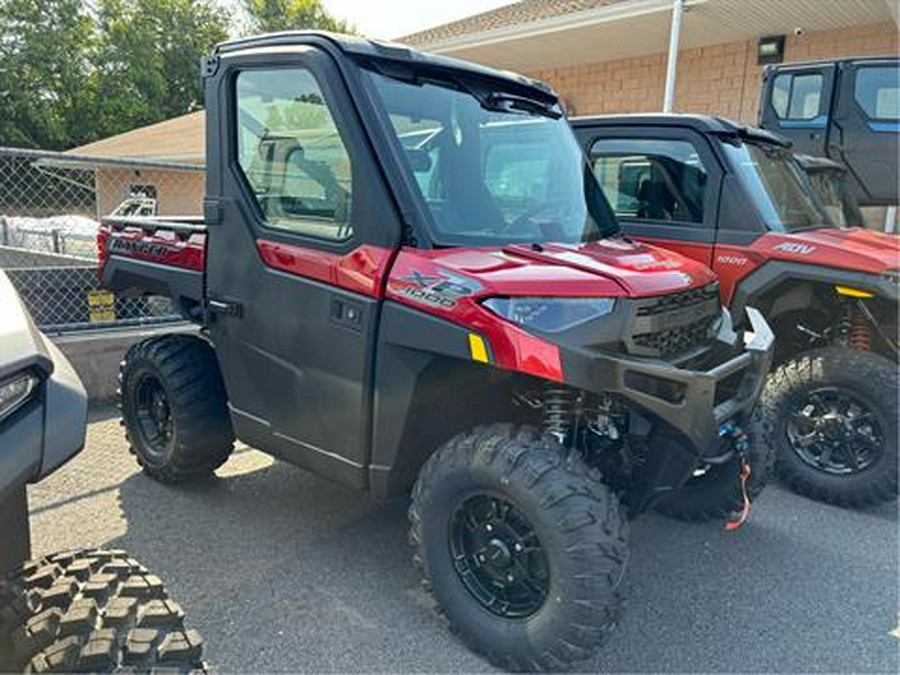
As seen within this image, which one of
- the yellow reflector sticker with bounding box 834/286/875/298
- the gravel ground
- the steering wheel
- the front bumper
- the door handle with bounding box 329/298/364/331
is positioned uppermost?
the steering wheel

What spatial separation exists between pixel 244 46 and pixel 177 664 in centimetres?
258

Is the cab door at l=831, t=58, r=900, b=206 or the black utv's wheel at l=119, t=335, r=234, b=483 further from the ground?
the cab door at l=831, t=58, r=900, b=206

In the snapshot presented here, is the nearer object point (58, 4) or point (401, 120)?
point (401, 120)

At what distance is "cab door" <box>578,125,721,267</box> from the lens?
14.6 ft

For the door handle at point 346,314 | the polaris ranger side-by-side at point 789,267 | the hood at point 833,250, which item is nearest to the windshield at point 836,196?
the polaris ranger side-by-side at point 789,267

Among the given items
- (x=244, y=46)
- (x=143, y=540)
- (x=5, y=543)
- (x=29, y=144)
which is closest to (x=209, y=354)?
(x=143, y=540)

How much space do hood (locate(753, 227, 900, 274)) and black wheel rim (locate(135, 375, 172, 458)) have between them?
370 centimetres

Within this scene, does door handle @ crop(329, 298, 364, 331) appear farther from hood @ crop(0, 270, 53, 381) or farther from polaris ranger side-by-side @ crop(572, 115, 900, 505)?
polaris ranger side-by-side @ crop(572, 115, 900, 505)

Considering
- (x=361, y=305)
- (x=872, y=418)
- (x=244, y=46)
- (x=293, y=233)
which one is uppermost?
(x=244, y=46)

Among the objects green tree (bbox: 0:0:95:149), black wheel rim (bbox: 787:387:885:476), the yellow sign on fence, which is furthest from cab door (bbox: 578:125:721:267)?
green tree (bbox: 0:0:95:149)

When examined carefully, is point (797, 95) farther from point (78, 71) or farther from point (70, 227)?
point (78, 71)

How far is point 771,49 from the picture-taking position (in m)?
10.1

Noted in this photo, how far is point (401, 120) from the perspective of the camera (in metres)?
2.73

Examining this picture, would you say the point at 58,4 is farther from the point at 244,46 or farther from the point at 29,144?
the point at 244,46
